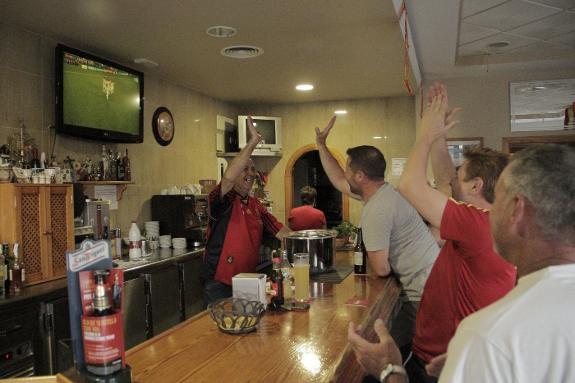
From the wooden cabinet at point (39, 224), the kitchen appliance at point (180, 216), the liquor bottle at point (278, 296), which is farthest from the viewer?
the kitchen appliance at point (180, 216)

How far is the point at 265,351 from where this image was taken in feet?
5.13

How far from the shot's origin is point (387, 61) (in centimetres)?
457

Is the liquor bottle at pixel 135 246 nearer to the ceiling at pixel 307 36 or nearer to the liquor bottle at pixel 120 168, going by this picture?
the liquor bottle at pixel 120 168

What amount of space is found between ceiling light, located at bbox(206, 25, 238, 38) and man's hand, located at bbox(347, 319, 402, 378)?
8.91ft

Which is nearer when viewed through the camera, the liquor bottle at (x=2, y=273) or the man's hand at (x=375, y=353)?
the man's hand at (x=375, y=353)

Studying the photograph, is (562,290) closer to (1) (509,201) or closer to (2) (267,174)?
(1) (509,201)

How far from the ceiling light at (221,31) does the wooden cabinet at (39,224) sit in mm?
1555

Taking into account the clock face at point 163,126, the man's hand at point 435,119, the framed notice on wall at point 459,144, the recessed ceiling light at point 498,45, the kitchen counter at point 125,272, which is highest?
the recessed ceiling light at point 498,45

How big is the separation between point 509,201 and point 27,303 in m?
2.67

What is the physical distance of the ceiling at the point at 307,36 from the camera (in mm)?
3145

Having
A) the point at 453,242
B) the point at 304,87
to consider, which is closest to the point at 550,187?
the point at 453,242

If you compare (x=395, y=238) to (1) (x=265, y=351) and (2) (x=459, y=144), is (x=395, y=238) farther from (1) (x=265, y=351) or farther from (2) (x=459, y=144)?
(2) (x=459, y=144)

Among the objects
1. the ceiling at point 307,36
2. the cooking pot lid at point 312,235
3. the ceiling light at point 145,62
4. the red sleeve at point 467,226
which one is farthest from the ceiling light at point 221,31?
the red sleeve at point 467,226

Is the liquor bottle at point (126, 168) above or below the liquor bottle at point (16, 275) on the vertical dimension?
above
